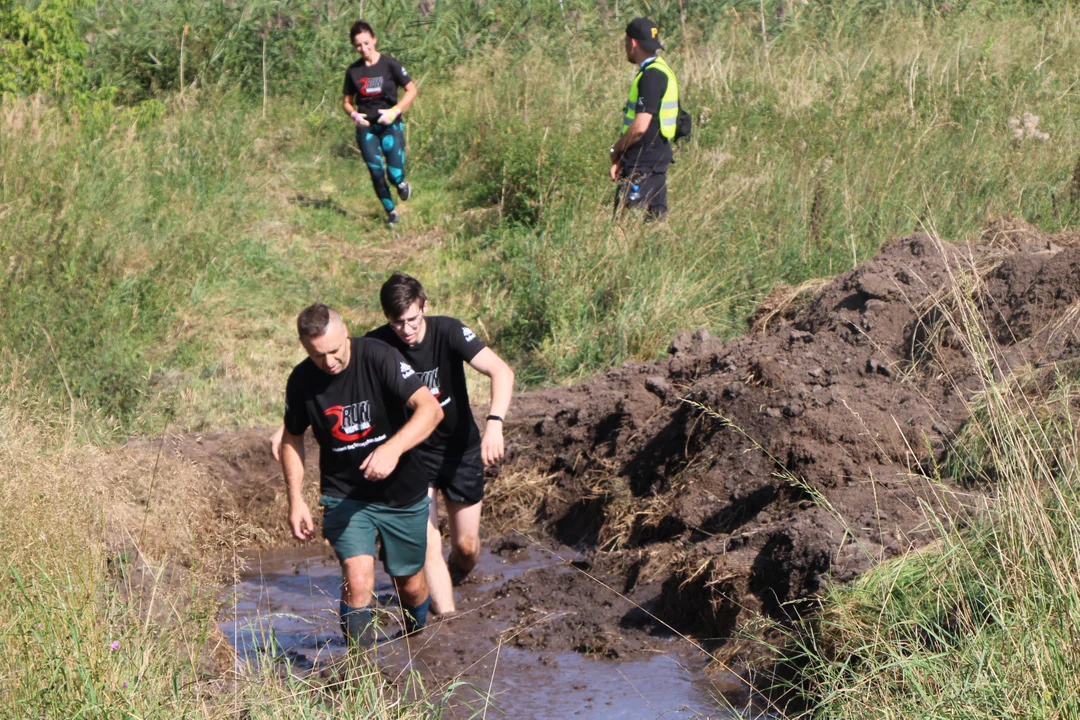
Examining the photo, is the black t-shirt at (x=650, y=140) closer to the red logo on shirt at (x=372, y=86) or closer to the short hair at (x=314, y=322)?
the red logo on shirt at (x=372, y=86)

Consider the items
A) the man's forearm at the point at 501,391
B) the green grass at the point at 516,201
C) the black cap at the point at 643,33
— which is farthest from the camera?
the green grass at the point at 516,201

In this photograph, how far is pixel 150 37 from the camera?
1516 centimetres

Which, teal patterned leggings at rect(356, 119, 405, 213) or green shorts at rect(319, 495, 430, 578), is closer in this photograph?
green shorts at rect(319, 495, 430, 578)

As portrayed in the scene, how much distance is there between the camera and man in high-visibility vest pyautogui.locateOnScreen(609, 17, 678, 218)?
970 centimetres

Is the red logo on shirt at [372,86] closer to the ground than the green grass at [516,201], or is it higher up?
higher up

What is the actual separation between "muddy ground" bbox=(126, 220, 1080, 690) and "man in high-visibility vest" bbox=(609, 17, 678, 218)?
5.02 ft

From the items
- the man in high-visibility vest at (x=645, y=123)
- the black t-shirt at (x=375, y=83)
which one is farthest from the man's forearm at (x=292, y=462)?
the black t-shirt at (x=375, y=83)

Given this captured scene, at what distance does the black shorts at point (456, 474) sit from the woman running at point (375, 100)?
6159 mm

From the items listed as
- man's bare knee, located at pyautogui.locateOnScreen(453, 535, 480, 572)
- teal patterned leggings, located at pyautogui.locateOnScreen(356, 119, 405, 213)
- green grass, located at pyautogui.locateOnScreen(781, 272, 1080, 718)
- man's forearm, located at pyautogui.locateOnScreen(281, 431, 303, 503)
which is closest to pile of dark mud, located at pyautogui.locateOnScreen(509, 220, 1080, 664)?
green grass, located at pyautogui.locateOnScreen(781, 272, 1080, 718)

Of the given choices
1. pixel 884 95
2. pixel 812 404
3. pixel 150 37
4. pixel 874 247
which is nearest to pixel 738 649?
pixel 812 404

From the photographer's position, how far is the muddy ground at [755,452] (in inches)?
233

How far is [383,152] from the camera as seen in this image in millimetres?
12438

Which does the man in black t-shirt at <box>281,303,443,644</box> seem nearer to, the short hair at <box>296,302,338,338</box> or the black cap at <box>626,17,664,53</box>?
the short hair at <box>296,302,338,338</box>

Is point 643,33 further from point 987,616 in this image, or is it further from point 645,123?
point 987,616
